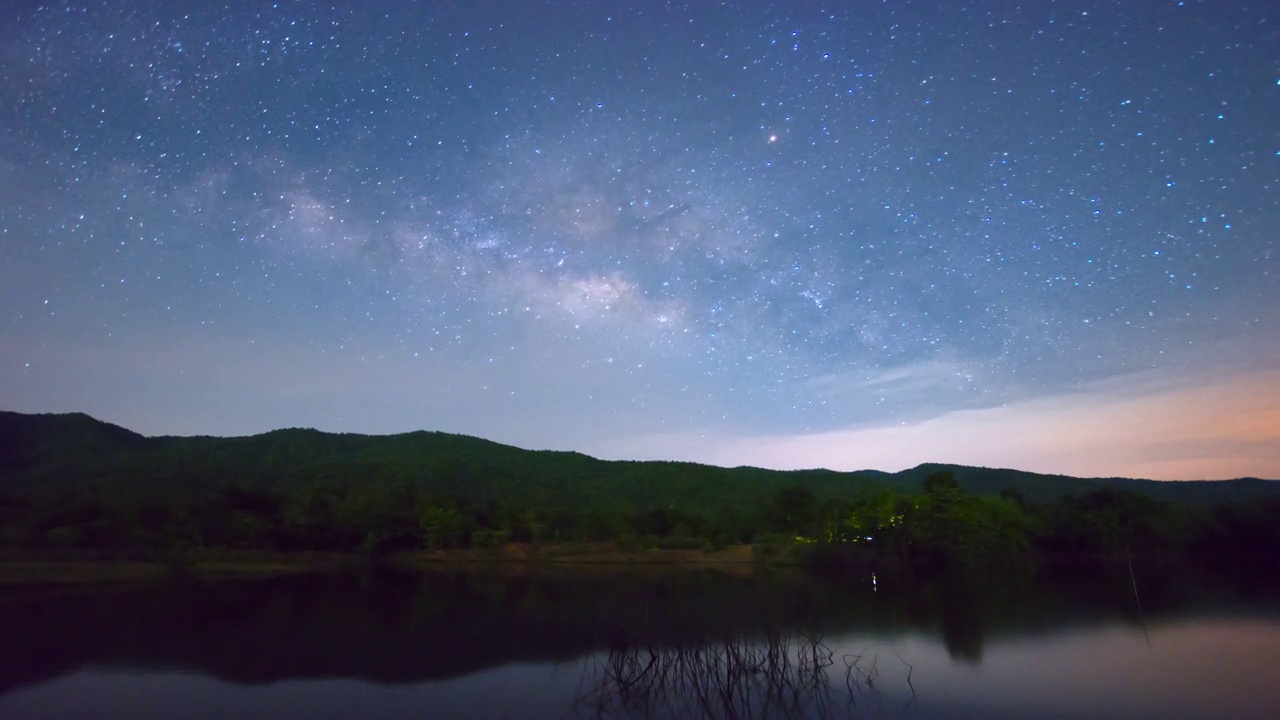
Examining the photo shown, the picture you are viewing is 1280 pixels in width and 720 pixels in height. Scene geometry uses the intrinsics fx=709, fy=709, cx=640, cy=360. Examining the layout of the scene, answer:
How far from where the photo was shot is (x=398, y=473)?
300ft

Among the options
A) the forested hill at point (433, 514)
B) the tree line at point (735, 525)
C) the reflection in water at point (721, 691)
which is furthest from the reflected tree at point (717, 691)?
the tree line at point (735, 525)

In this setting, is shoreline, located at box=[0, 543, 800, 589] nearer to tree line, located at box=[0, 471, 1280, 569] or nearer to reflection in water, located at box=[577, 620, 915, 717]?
tree line, located at box=[0, 471, 1280, 569]

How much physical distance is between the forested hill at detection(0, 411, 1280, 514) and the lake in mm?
41576

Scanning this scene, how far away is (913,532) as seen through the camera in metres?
58.8

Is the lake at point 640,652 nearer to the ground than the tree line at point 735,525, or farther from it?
nearer to the ground

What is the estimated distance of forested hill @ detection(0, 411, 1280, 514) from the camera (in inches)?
2980

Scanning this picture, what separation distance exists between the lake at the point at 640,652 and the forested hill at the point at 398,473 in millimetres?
41576

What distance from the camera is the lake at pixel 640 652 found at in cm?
1308

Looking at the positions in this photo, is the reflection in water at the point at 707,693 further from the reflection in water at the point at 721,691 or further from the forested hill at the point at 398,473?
the forested hill at the point at 398,473

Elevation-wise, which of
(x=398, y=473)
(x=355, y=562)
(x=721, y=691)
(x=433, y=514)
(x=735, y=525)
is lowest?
(x=355, y=562)

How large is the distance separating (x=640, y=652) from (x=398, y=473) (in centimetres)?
8004

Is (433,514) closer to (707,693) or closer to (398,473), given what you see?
(398,473)

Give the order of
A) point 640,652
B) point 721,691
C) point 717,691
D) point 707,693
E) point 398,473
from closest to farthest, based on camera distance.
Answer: point 707,693, point 721,691, point 717,691, point 640,652, point 398,473

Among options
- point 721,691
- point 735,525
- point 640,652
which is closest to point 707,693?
point 721,691
